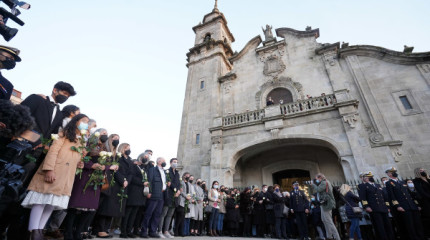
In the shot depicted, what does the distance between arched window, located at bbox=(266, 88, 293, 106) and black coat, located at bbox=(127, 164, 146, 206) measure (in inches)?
419

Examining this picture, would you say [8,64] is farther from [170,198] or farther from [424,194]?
[424,194]

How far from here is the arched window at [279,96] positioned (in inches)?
552

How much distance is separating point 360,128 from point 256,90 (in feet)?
24.1

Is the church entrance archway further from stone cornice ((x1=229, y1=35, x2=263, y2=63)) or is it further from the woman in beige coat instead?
the woman in beige coat

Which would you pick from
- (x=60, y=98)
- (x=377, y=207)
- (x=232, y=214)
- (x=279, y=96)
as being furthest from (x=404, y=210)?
(x=279, y=96)

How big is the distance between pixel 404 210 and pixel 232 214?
17.2 ft

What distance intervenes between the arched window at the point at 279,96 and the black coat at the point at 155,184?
33.1 ft

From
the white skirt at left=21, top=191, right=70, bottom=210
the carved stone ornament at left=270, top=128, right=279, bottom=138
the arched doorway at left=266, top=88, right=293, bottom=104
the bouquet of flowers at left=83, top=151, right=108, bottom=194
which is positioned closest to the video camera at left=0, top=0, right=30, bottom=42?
the bouquet of flowers at left=83, top=151, right=108, bottom=194

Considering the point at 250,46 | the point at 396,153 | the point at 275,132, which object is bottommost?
the point at 396,153

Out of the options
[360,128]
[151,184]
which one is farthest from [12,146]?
[360,128]

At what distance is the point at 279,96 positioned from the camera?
47.4 ft

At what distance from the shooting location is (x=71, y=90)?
3584 millimetres

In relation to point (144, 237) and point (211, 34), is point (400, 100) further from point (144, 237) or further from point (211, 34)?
point (211, 34)

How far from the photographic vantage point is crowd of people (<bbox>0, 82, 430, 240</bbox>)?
8.89ft
